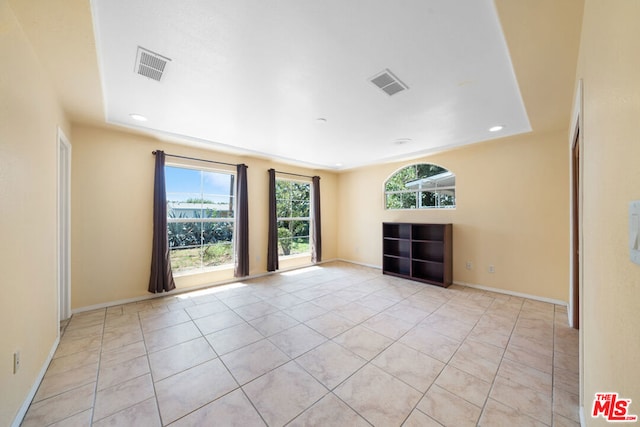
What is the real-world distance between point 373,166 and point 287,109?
3.39 metres

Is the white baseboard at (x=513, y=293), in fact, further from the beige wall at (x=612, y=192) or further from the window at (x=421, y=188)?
the beige wall at (x=612, y=192)

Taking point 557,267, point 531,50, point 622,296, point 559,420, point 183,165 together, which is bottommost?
point 559,420

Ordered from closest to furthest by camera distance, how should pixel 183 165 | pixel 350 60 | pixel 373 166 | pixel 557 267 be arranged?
pixel 350 60
pixel 557 267
pixel 183 165
pixel 373 166

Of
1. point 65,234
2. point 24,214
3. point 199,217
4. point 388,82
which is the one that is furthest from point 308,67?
point 65,234

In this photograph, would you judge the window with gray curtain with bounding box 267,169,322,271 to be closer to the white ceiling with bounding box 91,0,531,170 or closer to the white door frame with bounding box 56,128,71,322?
the white ceiling with bounding box 91,0,531,170

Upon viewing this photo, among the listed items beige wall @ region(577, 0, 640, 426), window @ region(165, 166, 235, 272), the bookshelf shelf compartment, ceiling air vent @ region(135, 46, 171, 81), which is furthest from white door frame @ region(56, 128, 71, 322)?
the bookshelf shelf compartment

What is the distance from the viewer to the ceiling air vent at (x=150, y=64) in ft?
5.87

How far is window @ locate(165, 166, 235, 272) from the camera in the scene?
396 cm

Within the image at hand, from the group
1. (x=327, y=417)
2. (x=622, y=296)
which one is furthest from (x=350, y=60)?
(x=327, y=417)

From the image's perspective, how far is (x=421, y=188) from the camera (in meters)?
4.84

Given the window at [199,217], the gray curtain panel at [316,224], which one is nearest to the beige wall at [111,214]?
the window at [199,217]

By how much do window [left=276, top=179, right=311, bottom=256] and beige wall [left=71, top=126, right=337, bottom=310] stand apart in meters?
2.11

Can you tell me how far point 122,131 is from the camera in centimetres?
337

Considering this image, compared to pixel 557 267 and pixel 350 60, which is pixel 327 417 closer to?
pixel 350 60
